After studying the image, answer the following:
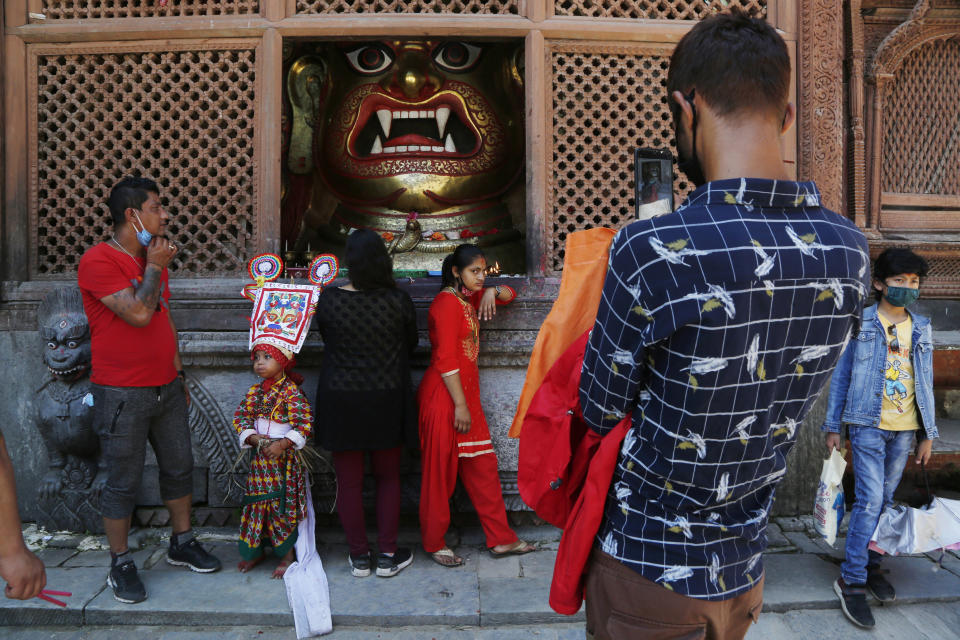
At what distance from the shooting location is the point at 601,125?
4.85m

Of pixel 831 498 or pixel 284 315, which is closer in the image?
pixel 831 498

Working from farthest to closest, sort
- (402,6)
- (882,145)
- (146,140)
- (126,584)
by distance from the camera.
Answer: (882,145)
(146,140)
(402,6)
(126,584)

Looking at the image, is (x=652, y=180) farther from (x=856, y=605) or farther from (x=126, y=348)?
(x=126, y=348)

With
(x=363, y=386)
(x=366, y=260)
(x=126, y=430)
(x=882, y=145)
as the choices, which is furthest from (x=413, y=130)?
(x=882, y=145)

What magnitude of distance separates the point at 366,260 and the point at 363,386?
29.1 inches

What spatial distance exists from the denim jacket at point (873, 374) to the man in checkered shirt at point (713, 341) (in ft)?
8.20

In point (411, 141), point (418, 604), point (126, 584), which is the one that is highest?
point (411, 141)

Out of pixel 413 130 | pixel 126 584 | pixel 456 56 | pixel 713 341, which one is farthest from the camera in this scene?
pixel 413 130

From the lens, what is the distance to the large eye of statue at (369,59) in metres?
6.11

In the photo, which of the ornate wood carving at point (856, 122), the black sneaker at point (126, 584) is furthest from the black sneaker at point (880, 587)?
the black sneaker at point (126, 584)

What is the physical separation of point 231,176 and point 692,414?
432 centimetres

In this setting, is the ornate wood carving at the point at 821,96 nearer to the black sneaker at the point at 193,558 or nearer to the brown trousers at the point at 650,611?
the brown trousers at the point at 650,611

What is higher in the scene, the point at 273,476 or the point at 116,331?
the point at 116,331

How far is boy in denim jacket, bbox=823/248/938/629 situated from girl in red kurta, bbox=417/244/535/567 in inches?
77.3
